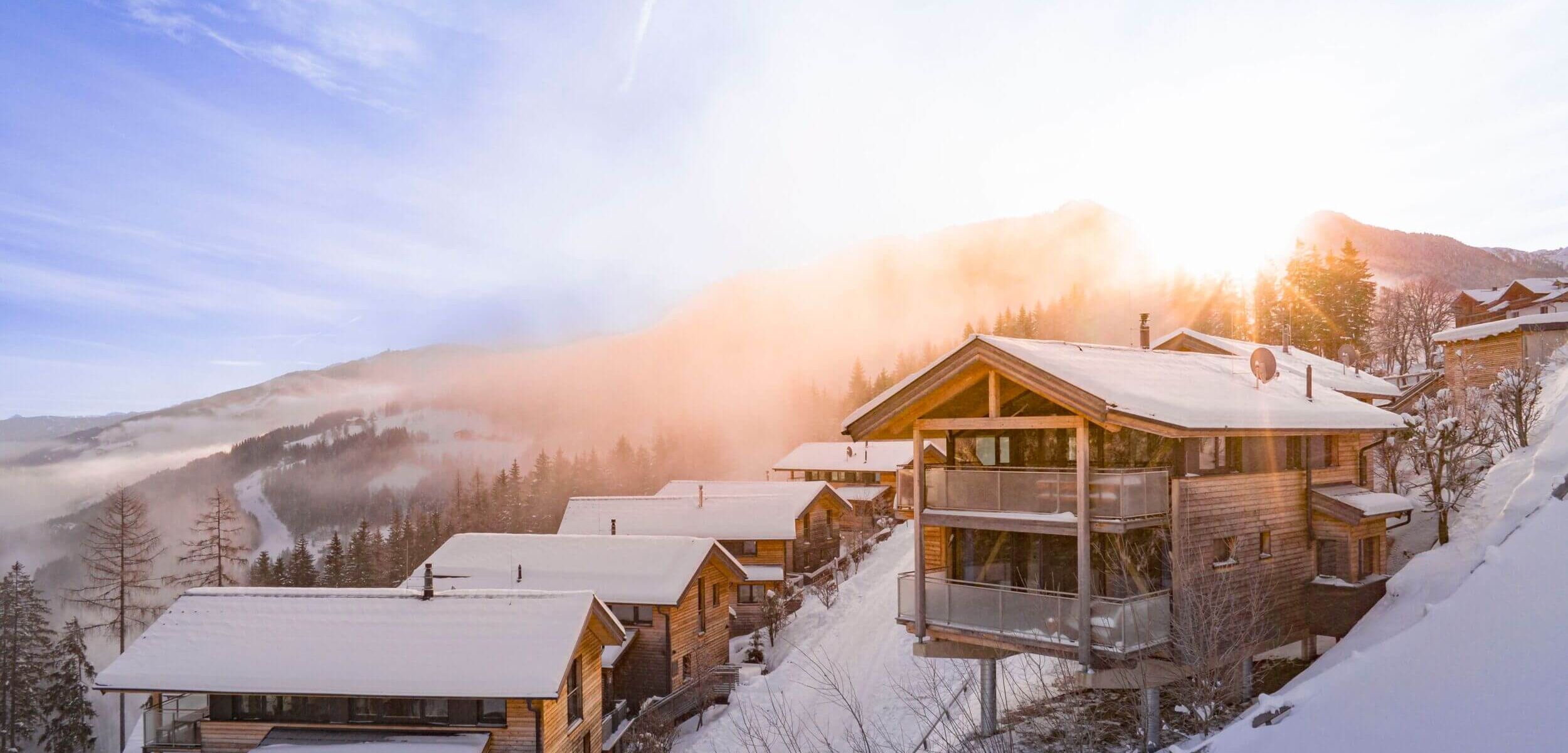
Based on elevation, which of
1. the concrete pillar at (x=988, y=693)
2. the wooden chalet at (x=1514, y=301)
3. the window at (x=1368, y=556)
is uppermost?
the wooden chalet at (x=1514, y=301)

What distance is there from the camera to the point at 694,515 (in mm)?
46188

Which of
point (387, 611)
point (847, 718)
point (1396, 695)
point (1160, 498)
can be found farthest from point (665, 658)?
point (1396, 695)

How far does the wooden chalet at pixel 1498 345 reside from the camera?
38.0 m

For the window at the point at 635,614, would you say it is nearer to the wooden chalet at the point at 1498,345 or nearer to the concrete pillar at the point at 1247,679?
the concrete pillar at the point at 1247,679

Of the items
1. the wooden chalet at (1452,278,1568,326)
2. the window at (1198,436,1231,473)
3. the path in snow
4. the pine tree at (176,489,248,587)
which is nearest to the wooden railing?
the window at (1198,436,1231,473)

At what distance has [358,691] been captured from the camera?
21.4m

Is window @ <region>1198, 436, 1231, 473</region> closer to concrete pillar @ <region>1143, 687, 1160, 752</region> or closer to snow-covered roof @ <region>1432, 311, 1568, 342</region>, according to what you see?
concrete pillar @ <region>1143, 687, 1160, 752</region>

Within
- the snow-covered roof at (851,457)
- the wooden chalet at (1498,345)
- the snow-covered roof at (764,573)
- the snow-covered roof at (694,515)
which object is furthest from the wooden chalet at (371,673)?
the snow-covered roof at (851,457)

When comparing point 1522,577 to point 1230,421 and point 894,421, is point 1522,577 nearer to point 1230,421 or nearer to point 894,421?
point 1230,421

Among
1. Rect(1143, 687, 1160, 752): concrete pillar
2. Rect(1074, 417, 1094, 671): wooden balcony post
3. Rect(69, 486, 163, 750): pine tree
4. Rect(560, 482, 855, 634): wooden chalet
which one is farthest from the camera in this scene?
Rect(69, 486, 163, 750): pine tree

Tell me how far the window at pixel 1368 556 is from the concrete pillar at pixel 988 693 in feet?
31.3

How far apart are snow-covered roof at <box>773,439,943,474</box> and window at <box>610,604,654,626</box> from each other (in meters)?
35.3

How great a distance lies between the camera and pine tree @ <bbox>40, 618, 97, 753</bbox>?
41.7 metres

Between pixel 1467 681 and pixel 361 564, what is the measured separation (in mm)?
71398
